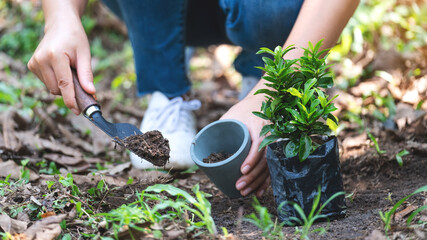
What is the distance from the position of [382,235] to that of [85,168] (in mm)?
1480

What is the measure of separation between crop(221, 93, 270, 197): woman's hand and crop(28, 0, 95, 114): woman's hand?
62 cm

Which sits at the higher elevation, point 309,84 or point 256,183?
point 309,84

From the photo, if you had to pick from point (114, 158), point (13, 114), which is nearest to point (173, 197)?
point (114, 158)

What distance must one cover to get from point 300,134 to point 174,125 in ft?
3.28

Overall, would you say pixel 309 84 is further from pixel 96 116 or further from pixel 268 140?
pixel 96 116

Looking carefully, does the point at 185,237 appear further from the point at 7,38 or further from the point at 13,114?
the point at 7,38

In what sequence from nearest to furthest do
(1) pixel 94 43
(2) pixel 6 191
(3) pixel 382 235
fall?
(3) pixel 382 235 < (2) pixel 6 191 < (1) pixel 94 43

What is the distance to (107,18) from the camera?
4.76 m

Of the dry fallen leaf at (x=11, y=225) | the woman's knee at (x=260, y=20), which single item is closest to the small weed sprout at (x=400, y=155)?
the woman's knee at (x=260, y=20)

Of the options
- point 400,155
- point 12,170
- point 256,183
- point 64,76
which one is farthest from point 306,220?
point 12,170

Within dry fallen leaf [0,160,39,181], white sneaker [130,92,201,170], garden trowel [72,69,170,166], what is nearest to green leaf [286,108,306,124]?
garden trowel [72,69,170,166]

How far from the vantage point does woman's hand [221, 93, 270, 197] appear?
1.69 meters

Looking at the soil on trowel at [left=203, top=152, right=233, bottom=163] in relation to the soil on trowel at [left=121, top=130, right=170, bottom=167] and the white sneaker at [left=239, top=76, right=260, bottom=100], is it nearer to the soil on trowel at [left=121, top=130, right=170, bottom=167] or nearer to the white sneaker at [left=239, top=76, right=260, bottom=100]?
the soil on trowel at [left=121, top=130, right=170, bottom=167]

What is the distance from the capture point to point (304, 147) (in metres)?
1.51
